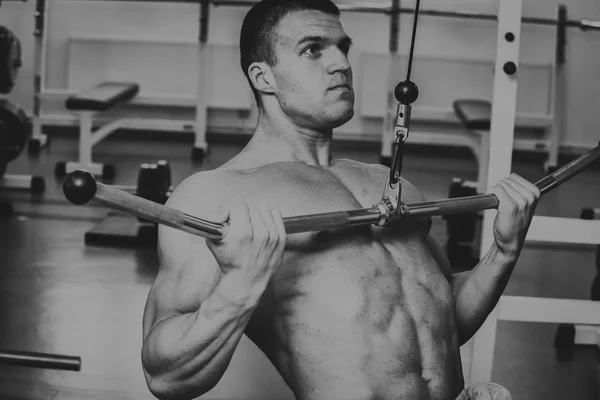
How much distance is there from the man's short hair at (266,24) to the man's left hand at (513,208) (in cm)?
45

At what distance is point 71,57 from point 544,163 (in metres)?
3.67

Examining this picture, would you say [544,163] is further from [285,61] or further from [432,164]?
[285,61]

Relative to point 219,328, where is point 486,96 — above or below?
above

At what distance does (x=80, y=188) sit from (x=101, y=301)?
2438 mm

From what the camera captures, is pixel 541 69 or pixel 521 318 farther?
pixel 541 69

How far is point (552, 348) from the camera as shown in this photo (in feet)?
10.4

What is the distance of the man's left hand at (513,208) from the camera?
164cm

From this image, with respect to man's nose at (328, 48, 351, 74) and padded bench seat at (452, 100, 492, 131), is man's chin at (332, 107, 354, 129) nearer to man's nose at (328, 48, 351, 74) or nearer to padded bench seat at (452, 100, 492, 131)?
man's nose at (328, 48, 351, 74)

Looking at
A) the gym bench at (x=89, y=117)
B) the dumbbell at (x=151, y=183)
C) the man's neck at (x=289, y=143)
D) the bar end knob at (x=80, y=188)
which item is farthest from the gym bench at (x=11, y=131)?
the bar end knob at (x=80, y=188)

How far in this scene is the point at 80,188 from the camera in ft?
3.41

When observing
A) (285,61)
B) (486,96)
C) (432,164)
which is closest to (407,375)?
(285,61)

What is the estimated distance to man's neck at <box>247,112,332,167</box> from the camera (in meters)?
1.77

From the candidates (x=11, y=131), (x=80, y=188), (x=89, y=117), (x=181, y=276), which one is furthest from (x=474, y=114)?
(x=80, y=188)

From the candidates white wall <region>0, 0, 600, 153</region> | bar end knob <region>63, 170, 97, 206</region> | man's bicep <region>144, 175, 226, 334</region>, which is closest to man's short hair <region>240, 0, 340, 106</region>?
man's bicep <region>144, 175, 226, 334</region>
